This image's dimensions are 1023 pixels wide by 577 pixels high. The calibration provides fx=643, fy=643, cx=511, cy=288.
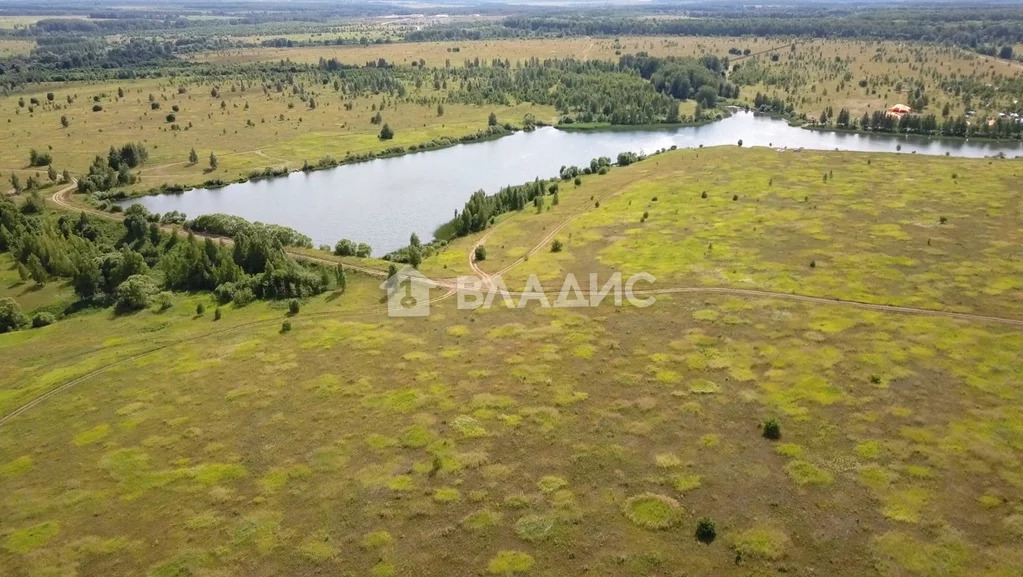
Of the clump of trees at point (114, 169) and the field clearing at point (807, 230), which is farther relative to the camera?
the clump of trees at point (114, 169)

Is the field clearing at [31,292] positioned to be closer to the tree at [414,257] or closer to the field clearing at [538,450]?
the field clearing at [538,450]

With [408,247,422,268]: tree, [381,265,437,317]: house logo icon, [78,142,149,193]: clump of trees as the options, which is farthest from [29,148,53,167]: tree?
[381,265,437,317]: house logo icon

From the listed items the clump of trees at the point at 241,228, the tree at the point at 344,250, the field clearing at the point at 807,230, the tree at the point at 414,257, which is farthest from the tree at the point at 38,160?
Answer: the field clearing at the point at 807,230

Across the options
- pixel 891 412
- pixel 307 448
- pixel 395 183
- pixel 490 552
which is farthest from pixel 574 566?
pixel 395 183

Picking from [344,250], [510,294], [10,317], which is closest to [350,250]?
[344,250]

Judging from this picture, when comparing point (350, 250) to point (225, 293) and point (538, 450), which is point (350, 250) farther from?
point (538, 450)

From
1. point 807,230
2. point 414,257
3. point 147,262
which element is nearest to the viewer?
point 414,257

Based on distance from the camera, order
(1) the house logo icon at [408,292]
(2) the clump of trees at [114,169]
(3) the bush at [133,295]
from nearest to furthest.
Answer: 1. (1) the house logo icon at [408,292]
2. (3) the bush at [133,295]
3. (2) the clump of trees at [114,169]
